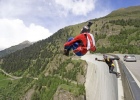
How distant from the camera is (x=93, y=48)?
33.9ft

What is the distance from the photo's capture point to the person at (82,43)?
1057cm

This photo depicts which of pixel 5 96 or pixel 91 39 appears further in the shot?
pixel 5 96

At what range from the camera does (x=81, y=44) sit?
11.1 meters

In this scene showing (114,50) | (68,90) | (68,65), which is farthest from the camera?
(114,50)

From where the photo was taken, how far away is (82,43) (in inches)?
433

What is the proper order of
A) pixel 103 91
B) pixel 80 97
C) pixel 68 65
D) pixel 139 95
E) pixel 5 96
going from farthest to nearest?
pixel 5 96 < pixel 68 65 < pixel 80 97 < pixel 103 91 < pixel 139 95

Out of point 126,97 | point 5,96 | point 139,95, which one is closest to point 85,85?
point 139,95

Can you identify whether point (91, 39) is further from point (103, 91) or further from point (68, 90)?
point (68, 90)

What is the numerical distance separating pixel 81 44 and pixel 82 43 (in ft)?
0.33

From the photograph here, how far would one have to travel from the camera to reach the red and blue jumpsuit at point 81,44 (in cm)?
1056

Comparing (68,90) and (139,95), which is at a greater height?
(68,90)

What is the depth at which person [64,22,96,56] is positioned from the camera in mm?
10570

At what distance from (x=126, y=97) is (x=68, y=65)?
158 feet

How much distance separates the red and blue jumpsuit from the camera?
10.6 m
